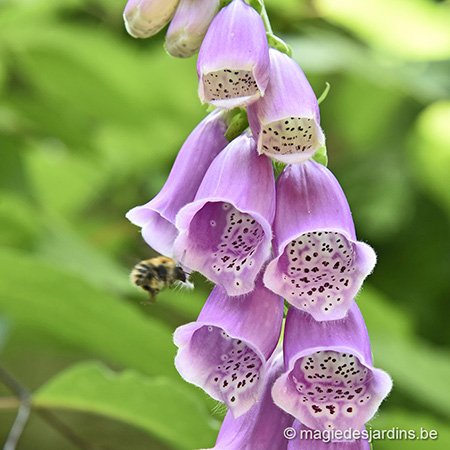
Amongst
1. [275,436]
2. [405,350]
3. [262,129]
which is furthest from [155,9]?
[405,350]

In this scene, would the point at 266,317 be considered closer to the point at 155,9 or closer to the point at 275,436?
the point at 275,436

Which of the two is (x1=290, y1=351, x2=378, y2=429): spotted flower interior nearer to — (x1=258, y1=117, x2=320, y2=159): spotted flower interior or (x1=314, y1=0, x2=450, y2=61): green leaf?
(x1=258, y1=117, x2=320, y2=159): spotted flower interior

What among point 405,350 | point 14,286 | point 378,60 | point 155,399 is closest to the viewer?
point 155,399

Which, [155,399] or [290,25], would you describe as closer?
[155,399]

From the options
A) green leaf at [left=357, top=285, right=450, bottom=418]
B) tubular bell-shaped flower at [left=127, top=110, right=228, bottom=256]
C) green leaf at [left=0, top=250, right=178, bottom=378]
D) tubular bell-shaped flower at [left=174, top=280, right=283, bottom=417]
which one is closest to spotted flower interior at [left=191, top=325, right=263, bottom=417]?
tubular bell-shaped flower at [left=174, top=280, right=283, bottom=417]

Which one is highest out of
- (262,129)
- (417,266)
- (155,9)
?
(155,9)

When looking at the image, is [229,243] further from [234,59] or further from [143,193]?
[143,193]

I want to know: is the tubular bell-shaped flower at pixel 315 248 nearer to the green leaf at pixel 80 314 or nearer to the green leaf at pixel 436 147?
the green leaf at pixel 80 314
